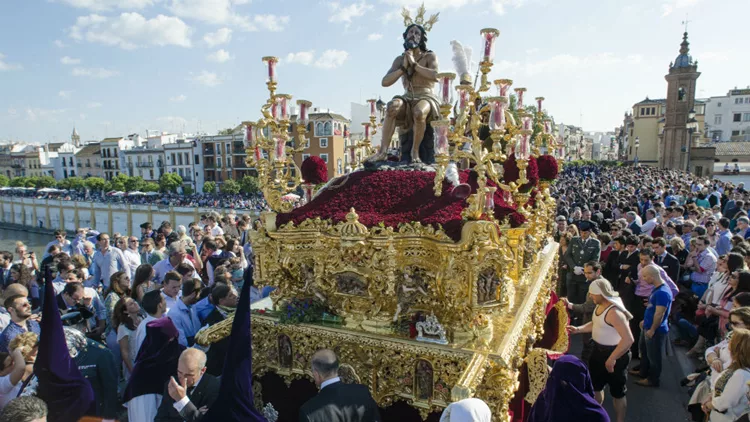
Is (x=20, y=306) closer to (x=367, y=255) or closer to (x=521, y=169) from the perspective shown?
(x=367, y=255)

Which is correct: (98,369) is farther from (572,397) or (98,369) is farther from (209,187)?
(209,187)

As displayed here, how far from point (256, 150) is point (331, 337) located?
2.57m

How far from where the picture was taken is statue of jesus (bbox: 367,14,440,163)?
6320mm

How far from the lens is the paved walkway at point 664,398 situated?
521cm

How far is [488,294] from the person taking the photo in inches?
173

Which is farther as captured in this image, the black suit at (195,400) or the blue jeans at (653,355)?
the blue jeans at (653,355)

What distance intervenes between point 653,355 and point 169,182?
5433cm

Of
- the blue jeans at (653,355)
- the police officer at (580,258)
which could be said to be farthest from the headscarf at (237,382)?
the police officer at (580,258)

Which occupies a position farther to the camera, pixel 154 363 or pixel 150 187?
pixel 150 187

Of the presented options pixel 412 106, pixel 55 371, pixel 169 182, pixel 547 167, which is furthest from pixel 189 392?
pixel 169 182

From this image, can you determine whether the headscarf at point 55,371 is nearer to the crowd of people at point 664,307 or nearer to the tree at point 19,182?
the crowd of people at point 664,307

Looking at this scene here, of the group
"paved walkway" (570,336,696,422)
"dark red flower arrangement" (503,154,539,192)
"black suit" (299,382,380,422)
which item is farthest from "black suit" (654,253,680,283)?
"black suit" (299,382,380,422)

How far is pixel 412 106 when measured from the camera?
6430mm

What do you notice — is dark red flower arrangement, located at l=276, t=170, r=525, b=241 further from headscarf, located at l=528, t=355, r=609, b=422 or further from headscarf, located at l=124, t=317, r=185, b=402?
headscarf, located at l=124, t=317, r=185, b=402
